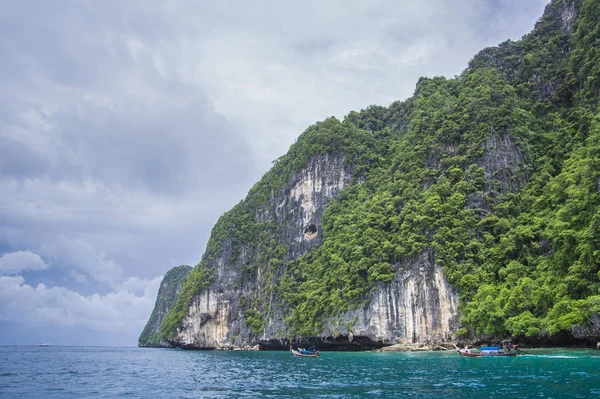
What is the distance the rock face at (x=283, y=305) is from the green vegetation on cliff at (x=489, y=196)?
1.83m

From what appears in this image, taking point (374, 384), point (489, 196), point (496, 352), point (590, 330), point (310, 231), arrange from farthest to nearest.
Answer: point (310, 231) < point (489, 196) < point (496, 352) < point (590, 330) < point (374, 384)

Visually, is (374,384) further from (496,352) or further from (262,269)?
(262,269)

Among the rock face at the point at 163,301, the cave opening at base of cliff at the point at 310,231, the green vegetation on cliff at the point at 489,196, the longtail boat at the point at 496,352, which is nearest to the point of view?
the longtail boat at the point at 496,352

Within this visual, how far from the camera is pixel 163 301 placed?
164625 millimetres

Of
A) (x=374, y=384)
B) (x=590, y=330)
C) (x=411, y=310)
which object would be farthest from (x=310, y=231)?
(x=374, y=384)

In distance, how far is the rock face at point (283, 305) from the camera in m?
50.4

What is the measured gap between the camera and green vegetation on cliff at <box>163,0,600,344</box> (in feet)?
132

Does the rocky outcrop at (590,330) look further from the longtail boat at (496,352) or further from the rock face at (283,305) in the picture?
the rock face at (283,305)

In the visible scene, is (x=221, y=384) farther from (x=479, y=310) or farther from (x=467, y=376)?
(x=479, y=310)

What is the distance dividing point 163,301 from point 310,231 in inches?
4033

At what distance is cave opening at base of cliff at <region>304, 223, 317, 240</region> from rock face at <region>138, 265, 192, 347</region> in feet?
296

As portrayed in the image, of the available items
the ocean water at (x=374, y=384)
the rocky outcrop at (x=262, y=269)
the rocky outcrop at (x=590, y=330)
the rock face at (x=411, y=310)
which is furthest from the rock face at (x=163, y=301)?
the rocky outcrop at (x=590, y=330)

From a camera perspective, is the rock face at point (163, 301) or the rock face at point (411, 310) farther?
the rock face at point (163, 301)

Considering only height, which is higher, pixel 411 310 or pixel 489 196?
pixel 489 196
